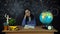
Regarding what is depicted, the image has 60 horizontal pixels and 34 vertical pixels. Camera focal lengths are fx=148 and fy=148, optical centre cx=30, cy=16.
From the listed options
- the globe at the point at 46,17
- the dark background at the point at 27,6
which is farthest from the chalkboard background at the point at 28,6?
the globe at the point at 46,17

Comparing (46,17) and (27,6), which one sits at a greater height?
(27,6)

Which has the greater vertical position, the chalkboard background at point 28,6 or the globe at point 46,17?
the chalkboard background at point 28,6

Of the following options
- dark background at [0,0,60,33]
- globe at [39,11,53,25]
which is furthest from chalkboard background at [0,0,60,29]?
globe at [39,11,53,25]

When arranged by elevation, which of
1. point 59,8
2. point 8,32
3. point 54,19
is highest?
point 59,8

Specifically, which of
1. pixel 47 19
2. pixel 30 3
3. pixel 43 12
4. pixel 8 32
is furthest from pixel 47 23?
pixel 8 32

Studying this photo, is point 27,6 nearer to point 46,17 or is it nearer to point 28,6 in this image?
point 28,6

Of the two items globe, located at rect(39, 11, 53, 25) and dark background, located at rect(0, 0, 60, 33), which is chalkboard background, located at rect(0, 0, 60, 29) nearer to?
dark background, located at rect(0, 0, 60, 33)

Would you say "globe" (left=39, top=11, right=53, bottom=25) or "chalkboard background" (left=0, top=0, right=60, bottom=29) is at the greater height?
"chalkboard background" (left=0, top=0, right=60, bottom=29)

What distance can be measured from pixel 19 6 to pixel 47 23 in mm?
828

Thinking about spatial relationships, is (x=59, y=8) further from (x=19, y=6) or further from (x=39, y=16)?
(x=19, y=6)

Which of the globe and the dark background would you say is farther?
the dark background

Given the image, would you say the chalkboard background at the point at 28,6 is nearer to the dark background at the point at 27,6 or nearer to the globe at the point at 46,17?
the dark background at the point at 27,6

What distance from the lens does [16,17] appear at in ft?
12.1

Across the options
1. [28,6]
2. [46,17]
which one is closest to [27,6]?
[28,6]
